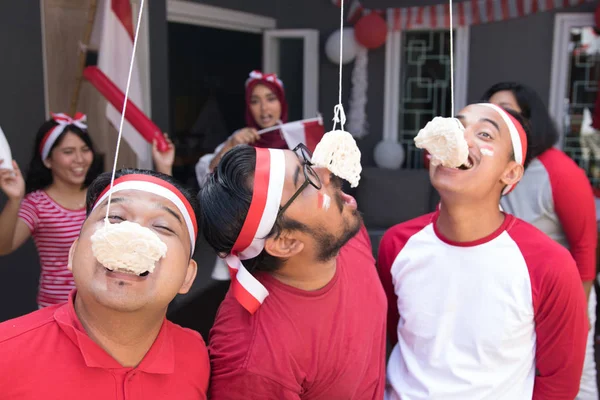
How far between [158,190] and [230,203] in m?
0.17

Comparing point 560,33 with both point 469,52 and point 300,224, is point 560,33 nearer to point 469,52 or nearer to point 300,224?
point 469,52

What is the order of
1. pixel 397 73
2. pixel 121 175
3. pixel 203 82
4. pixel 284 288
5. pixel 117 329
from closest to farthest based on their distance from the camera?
pixel 117 329 → pixel 121 175 → pixel 284 288 → pixel 397 73 → pixel 203 82

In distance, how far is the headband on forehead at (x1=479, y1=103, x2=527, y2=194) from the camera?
1648 millimetres

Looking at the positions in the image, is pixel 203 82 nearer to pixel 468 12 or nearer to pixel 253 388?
pixel 468 12

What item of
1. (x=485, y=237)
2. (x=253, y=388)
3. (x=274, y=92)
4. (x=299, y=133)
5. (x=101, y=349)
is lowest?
(x=253, y=388)

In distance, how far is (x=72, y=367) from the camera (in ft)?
3.51

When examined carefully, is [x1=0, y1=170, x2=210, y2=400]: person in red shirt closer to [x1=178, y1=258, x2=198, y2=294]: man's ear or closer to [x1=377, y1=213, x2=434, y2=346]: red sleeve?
[x1=178, y1=258, x2=198, y2=294]: man's ear

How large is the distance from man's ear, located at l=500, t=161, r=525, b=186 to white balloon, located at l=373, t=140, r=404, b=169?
4.18 m

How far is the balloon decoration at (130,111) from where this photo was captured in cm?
241

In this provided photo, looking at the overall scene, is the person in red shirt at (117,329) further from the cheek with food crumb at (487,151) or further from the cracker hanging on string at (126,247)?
the cheek with food crumb at (487,151)

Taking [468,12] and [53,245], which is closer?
[53,245]

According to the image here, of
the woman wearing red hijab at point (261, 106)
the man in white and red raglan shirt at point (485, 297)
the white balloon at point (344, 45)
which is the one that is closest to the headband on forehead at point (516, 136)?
the man in white and red raglan shirt at point (485, 297)

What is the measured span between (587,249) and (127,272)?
69.3 inches

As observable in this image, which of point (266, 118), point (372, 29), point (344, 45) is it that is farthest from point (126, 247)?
point (344, 45)
